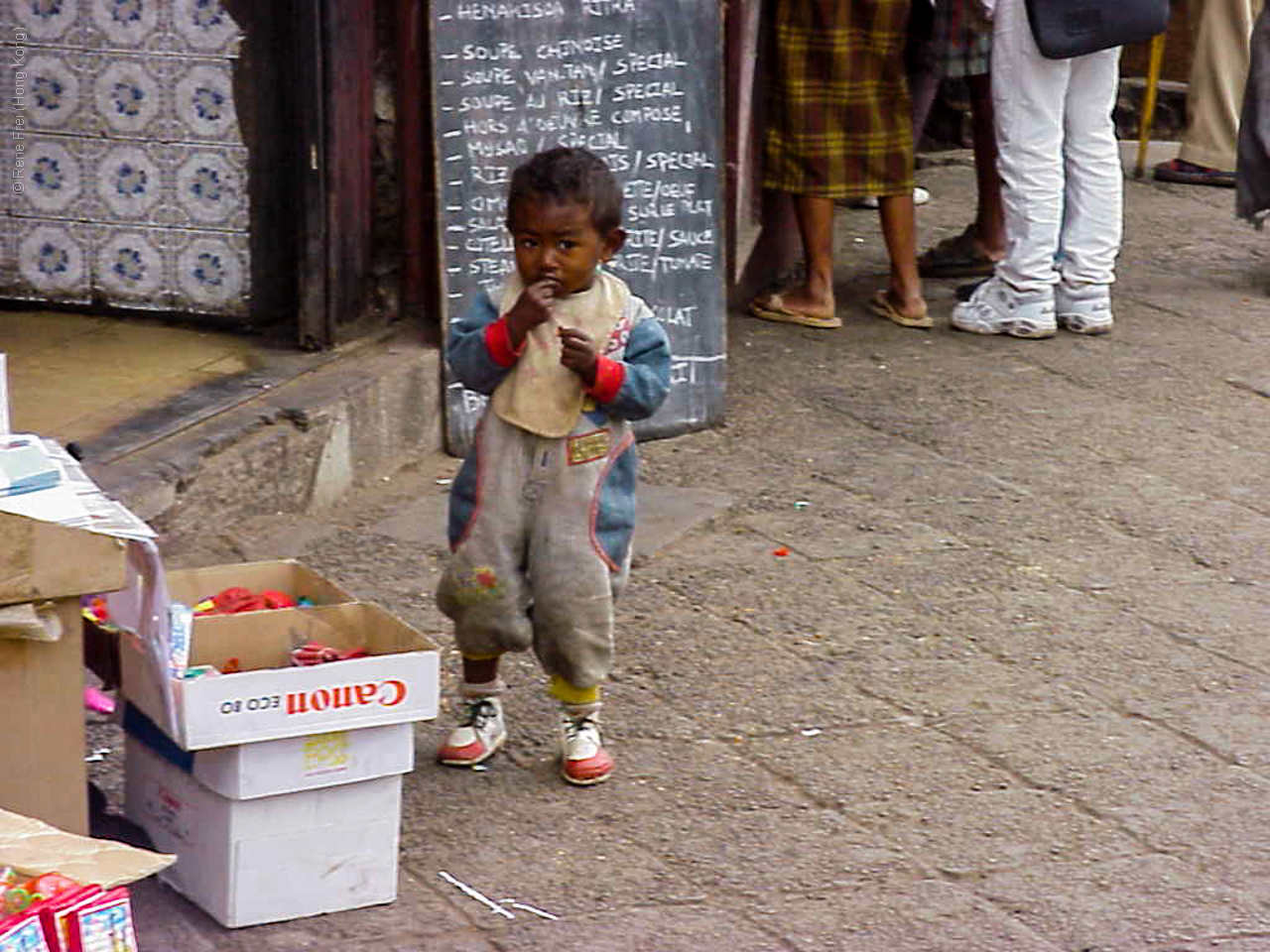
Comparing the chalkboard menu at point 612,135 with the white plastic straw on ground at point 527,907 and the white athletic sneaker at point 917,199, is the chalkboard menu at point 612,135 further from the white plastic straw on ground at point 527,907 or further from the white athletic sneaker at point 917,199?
the white athletic sneaker at point 917,199

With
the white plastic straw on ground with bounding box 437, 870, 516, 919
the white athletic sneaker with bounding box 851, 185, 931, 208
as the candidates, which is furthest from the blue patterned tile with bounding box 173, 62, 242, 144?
the white athletic sneaker with bounding box 851, 185, 931, 208

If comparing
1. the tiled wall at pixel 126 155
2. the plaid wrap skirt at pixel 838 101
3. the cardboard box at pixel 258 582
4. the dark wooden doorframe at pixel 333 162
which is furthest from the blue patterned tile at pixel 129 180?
the cardboard box at pixel 258 582

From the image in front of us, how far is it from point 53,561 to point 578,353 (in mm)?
923

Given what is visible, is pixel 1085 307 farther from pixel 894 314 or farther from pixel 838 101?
pixel 838 101

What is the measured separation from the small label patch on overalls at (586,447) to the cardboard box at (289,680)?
437 millimetres

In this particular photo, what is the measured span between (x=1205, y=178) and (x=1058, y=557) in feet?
14.7

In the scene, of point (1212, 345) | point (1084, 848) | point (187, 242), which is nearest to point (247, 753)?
point (1084, 848)

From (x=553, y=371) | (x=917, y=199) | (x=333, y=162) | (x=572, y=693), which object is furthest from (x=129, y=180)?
(x=917, y=199)

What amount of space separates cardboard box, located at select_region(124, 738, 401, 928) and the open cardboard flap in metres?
0.32

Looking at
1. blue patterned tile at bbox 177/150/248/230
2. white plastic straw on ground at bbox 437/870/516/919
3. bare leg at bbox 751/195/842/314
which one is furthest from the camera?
bare leg at bbox 751/195/842/314

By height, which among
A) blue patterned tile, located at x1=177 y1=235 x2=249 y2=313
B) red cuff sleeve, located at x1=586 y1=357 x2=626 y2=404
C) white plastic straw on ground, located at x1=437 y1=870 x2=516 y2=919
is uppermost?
red cuff sleeve, located at x1=586 y1=357 x2=626 y2=404

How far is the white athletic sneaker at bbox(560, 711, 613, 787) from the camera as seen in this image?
3.53m

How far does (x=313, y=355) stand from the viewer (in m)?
5.15

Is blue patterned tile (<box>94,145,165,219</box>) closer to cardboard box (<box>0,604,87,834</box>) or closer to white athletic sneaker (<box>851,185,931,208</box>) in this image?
cardboard box (<box>0,604,87,834</box>)
